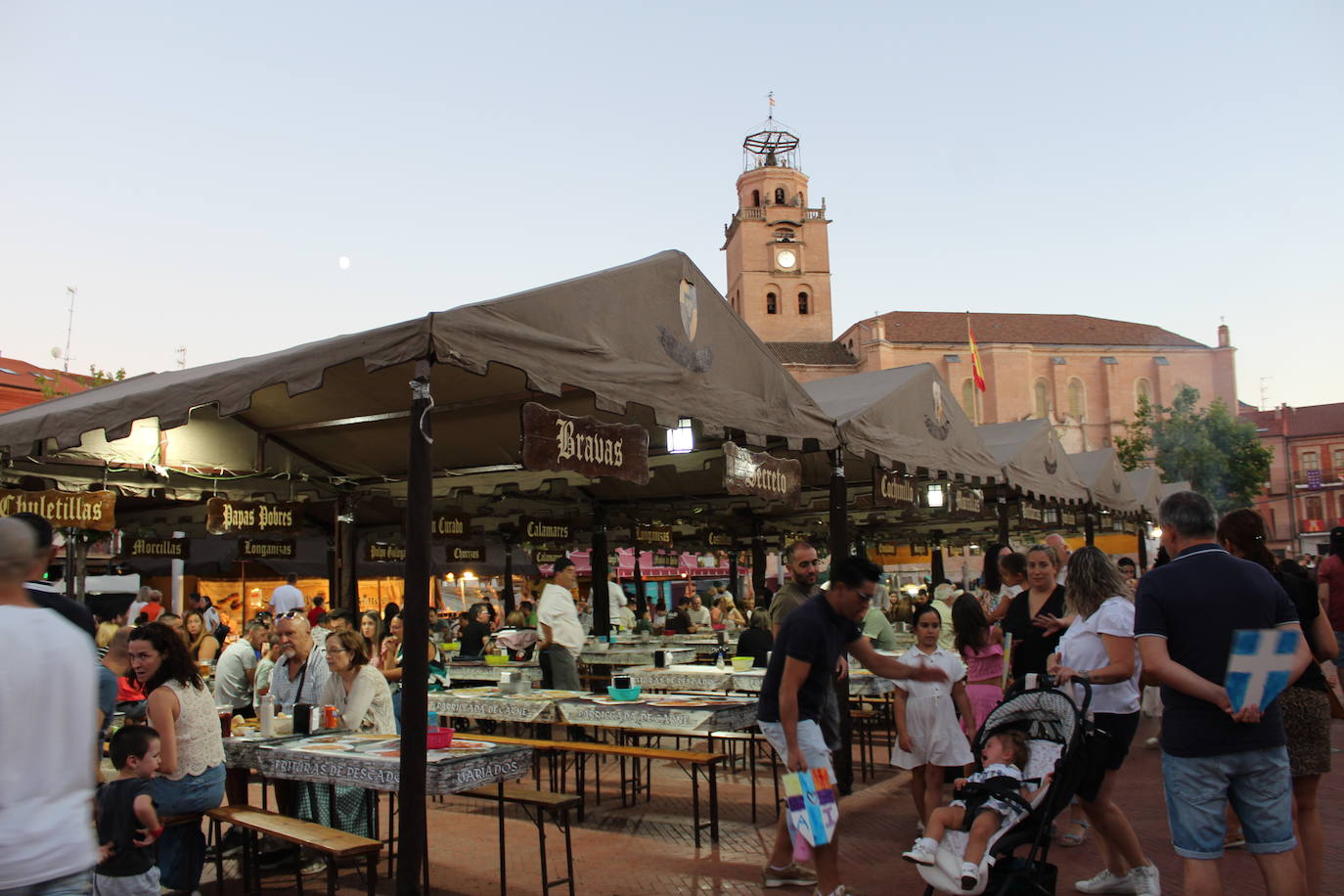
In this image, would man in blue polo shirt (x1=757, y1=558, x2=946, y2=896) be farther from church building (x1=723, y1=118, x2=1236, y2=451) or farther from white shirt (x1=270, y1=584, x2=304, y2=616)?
church building (x1=723, y1=118, x2=1236, y2=451)

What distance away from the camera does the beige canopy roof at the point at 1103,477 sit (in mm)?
17094

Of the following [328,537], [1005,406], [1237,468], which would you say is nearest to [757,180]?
[1005,406]

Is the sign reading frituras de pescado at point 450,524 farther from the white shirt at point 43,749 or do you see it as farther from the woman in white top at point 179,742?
the white shirt at point 43,749

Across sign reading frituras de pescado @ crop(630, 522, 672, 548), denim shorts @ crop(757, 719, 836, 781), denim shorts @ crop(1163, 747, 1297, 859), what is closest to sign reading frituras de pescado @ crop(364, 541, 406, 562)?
Result: sign reading frituras de pescado @ crop(630, 522, 672, 548)

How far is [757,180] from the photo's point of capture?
260ft

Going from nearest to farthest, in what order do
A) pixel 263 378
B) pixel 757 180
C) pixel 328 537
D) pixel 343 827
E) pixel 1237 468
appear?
pixel 263 378 → pixel 343 827 → pixel 328 537 → pixel 1237 468 → pixel 757 180

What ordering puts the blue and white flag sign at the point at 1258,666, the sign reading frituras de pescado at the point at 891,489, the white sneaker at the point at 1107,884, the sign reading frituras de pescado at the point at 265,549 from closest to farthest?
1. the blue and white flag sign at the point at 1258,666
2. the white sneaker at the point at 1107,884
3. the sign reading frituras de pescado at the point at 891,489
4. the sign reading frituras de pescado at the point at 265,549

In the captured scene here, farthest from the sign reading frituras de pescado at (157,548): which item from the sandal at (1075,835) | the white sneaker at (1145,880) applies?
the white sneaker at (1145,880)

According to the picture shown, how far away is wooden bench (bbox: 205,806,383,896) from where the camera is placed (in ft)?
16.6

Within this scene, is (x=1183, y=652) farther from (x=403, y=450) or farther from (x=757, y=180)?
(x=757, y=180)

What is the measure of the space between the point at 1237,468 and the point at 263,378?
185 feet

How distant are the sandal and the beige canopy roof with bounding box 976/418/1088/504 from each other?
599cm

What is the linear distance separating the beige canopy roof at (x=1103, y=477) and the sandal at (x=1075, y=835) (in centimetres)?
1037

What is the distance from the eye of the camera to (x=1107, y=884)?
5.50 meters
